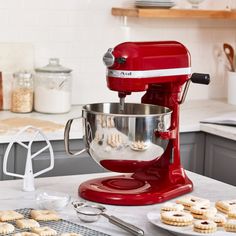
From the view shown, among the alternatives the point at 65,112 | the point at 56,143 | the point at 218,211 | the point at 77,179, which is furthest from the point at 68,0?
the point at 218,211

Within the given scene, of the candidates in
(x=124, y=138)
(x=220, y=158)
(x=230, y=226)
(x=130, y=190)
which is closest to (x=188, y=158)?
(x=220, y=158)

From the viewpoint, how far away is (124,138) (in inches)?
82.7

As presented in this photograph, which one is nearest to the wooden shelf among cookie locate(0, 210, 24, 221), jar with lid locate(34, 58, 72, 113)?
jar with lid locate(34, 58, 72, 113)

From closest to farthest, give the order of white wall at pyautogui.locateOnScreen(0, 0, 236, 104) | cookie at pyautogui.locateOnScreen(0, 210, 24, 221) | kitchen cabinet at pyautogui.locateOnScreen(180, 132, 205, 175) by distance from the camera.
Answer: cookie at pyautogui.locateOnScreen(0, 210, 24, 221) < kitchen cabinet at pyautogui.locateOnScreen(180, 132, 205, 175) < white wall at pyautogui.locateOnScreen(0, 0, 236, 104)

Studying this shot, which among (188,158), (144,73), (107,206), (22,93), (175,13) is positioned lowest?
(188,158)

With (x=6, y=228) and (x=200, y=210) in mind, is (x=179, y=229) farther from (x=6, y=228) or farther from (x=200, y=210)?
(x=6, y=228)

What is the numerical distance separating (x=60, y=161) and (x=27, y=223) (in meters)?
1.35

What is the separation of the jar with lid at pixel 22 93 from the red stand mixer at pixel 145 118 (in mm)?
1289

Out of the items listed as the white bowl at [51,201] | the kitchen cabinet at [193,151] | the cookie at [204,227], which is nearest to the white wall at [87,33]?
the kitchen cabinet at [193,151]

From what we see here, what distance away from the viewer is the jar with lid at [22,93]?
3582mm

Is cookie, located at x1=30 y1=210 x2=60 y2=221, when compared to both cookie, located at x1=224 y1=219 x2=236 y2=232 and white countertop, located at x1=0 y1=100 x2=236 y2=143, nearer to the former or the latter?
cookie, located at x1=224 y1=219 x2=236 y2=232

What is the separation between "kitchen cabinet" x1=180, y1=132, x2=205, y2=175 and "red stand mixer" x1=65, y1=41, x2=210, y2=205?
1.10 meters

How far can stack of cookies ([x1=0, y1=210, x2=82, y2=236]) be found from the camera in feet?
5.83

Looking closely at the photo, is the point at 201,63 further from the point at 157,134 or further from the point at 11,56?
the point at 157,134
